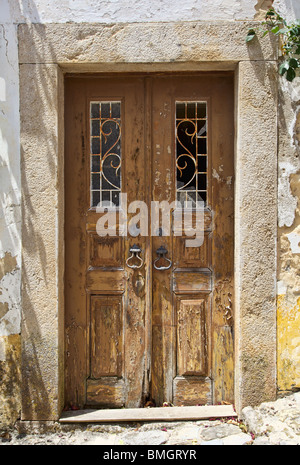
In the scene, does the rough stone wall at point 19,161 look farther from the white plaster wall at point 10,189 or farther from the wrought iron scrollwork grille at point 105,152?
the wrought iron scrollwork grille at point 105,152

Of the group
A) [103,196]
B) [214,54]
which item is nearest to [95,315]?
[103,196]

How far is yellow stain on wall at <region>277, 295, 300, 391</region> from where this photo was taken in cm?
300

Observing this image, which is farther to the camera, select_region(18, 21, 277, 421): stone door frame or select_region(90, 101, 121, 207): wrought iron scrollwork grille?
select_region(90, 101, 121, 207): wrought iron scrollwork grille

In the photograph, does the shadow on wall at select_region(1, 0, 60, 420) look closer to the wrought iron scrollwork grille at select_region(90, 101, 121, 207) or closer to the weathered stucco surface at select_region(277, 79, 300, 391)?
the wrought iron scrollwork grille at select_region(90, 101, 121, 207)

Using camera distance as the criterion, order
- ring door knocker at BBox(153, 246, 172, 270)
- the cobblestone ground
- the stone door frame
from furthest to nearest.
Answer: ring door knocker at BBox(153, 246, 172, 270)
the stone door frame
the cobblestone ground

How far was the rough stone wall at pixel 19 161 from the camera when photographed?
2955 millimetres

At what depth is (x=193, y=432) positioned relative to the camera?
291cm

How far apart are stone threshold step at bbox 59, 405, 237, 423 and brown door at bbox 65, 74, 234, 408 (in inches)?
3.0

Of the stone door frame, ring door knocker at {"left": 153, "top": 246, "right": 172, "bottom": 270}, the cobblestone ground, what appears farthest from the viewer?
ring door knocker at {"left": 153, "top": 246, "right": 172, "bottom": 270}

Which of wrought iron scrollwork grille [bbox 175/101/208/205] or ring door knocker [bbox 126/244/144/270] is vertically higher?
wrought iron scrollwork grille [bbox 175/101/208/205]

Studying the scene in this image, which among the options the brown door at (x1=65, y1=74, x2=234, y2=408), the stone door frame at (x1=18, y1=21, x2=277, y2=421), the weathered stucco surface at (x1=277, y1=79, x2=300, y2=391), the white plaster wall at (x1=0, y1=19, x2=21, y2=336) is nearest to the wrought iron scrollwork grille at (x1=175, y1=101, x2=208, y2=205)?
the brown door at (x1=65, y1=74, x2=234, y2=408)

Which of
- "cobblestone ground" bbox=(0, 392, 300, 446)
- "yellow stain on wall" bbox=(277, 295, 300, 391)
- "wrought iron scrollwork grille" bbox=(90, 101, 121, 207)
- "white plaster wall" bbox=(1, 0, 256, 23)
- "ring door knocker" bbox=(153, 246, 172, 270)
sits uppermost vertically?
"white plaster wall" bbox=(1, 0, 256, 23)
